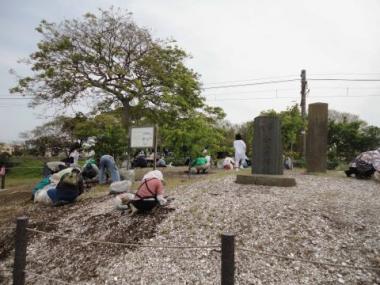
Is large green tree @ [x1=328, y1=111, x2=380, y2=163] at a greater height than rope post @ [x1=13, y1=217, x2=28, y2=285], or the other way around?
large green tree @ [x1=328, y1=111, x2=380, y2=163]

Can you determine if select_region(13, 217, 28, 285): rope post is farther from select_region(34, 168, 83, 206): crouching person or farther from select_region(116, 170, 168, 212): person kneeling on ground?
select_region(34, 168, 83, 206): crouching person

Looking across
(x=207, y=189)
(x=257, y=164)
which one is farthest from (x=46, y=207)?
(x=257, y=164)

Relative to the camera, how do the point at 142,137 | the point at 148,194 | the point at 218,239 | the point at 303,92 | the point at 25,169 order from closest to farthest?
the point at 218,239, the point at 148,194, the point at 142,137, the point at 303,92, the point at 25,169

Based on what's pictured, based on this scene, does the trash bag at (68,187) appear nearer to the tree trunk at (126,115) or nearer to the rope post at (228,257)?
the rope post at (228,257)

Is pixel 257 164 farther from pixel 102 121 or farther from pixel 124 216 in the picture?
pixel 102 121

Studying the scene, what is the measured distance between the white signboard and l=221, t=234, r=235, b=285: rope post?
268 inches

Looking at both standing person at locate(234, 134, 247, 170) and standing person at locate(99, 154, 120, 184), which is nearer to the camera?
standing person at locate(99, 154, 120, 184)

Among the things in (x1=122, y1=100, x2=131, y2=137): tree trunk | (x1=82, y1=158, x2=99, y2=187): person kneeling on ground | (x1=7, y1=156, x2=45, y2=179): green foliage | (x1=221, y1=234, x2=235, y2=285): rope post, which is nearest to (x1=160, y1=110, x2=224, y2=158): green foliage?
(x1=82, y1=158, x2=99, y2=187): person kneeling on ground

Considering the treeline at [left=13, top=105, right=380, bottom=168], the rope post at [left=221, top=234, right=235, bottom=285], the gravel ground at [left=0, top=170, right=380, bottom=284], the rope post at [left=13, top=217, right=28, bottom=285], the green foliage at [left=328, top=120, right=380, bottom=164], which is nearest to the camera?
the rope post at [left=221, top=234, right=235, bottom=285]

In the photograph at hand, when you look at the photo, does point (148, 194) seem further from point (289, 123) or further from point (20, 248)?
point (289, 123)

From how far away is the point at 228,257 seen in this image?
2934 mm

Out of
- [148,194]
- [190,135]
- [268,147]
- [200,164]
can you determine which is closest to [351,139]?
[200,164]

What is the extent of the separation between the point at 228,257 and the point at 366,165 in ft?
30.8

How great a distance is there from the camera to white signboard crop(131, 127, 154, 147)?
31.7ft
